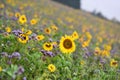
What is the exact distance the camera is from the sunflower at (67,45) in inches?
244

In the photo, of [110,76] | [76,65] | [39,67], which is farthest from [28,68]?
[110,76]

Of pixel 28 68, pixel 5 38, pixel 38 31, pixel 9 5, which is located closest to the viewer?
pixel 28 68

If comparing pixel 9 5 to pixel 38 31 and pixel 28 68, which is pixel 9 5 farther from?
pixel 28 68

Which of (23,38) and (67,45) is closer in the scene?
(23,38)

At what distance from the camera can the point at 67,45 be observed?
625 centimetres

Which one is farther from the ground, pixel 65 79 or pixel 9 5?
pixel 9 5

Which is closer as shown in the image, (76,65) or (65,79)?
(65,79)

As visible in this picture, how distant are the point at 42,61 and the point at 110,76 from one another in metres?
1.61

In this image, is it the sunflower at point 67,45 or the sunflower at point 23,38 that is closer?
the sunflower at point 23,38

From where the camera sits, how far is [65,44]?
626cm

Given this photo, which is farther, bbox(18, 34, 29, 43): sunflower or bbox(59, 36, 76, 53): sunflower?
bbox(59, 36, 76, 53): sunflower

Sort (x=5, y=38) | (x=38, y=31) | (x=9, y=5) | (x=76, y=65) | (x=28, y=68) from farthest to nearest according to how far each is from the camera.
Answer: (x=9, y=5) → (x=38, y=31) → (x=76, y=65) → (x=5, y=38) → (x=28, y=68)

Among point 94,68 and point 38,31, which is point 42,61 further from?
point 38,31

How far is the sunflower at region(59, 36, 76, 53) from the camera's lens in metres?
6.19
